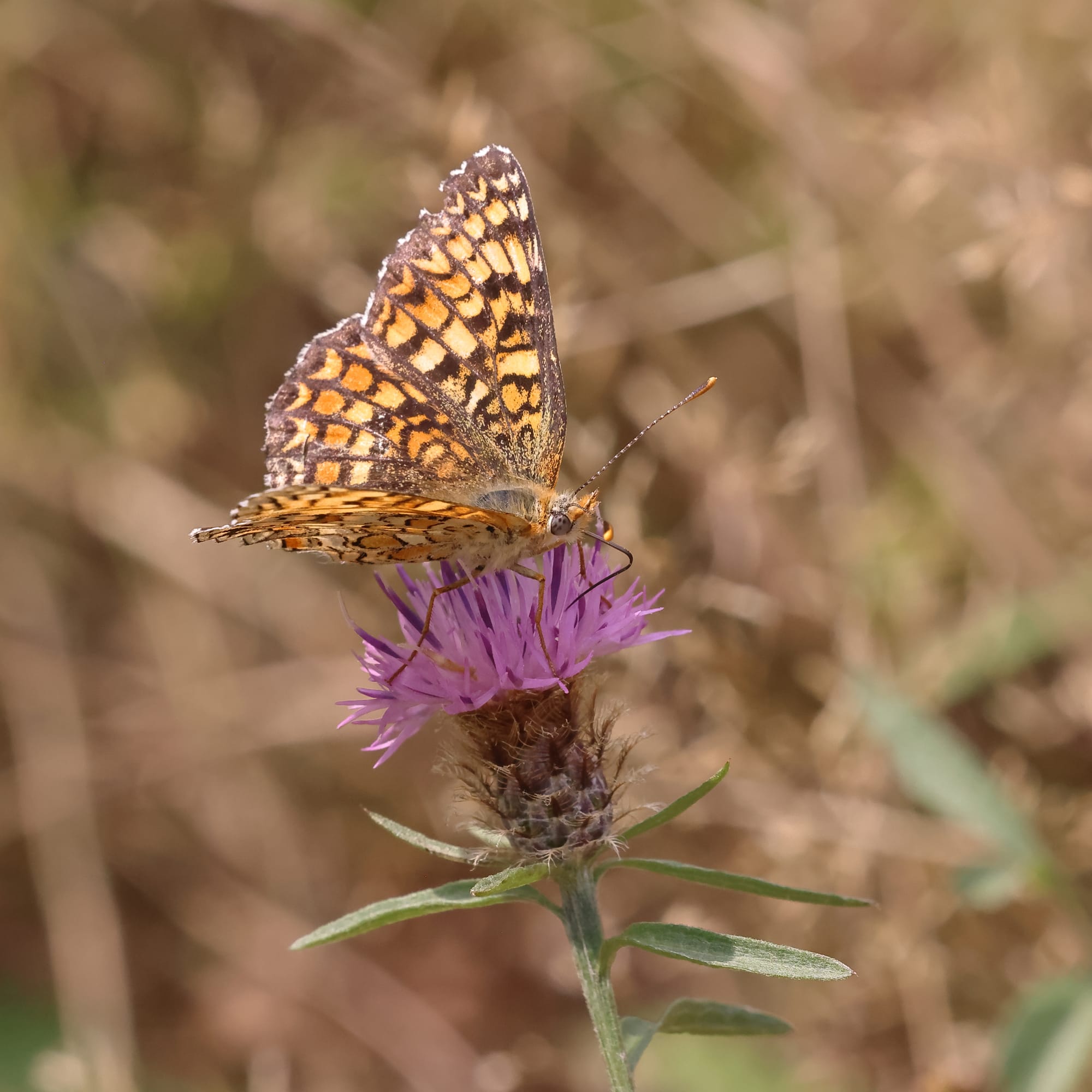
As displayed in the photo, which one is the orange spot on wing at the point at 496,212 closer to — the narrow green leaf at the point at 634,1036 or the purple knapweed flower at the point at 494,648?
the purple knapweed flower at the point at 494,648

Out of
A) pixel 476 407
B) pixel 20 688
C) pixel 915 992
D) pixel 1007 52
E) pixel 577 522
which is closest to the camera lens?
pixel 577 522

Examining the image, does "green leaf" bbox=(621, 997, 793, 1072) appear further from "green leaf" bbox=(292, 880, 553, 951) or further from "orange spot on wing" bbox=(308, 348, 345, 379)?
"orange spot on wing" bbox=(308, 348, 345, 379)

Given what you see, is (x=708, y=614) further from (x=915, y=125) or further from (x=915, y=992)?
(x=915, y=125)

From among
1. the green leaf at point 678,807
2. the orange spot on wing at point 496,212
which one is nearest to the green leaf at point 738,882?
the green leaf at point 678,807

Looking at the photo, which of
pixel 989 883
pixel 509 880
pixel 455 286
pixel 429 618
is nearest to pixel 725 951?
pixel 509 880

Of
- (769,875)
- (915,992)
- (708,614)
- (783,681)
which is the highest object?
(708,614)

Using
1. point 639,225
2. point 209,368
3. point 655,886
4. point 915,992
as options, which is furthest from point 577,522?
point 209,368

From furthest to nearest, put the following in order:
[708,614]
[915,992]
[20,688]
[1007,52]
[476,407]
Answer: [20,688] → [1007,52] → [708,614] → [915,992] → [476,407]
